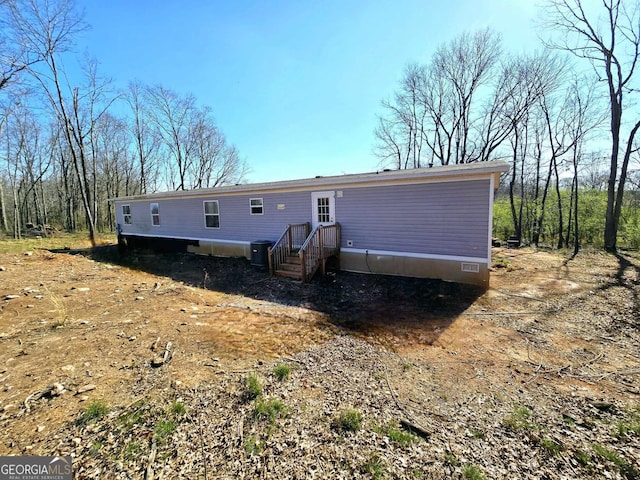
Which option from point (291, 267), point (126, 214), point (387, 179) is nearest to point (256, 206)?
point (291, 267)

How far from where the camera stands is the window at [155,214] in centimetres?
1370

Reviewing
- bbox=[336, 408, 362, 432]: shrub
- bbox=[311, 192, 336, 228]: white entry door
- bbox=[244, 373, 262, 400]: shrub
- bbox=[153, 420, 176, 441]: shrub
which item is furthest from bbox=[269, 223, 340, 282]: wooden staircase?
bbox=[153, 420, 176, 441]: shrub

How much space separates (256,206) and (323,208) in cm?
296

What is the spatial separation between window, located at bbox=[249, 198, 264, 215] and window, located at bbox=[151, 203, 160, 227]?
20.9ft

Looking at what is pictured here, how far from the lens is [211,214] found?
38.4ft

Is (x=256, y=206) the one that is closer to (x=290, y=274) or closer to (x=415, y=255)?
(x=290, y=274)

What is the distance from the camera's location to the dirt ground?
2.75 metres

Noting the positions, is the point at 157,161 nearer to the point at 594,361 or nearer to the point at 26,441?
the point at 26,441

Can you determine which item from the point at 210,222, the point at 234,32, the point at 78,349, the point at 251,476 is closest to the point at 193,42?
the point at 234,32

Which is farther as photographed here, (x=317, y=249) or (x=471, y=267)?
(x=317, y=249)

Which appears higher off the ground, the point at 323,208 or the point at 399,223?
the point at 323,208

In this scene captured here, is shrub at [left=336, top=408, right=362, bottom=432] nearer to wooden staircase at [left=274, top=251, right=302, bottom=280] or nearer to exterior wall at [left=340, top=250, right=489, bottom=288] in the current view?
wooden staircase at [left=274, top=251, right=302, bottom=280]

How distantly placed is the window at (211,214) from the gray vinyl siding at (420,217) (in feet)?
19.0

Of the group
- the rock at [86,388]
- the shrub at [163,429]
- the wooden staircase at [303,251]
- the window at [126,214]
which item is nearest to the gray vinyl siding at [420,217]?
the wooden staircase at [303,251]
